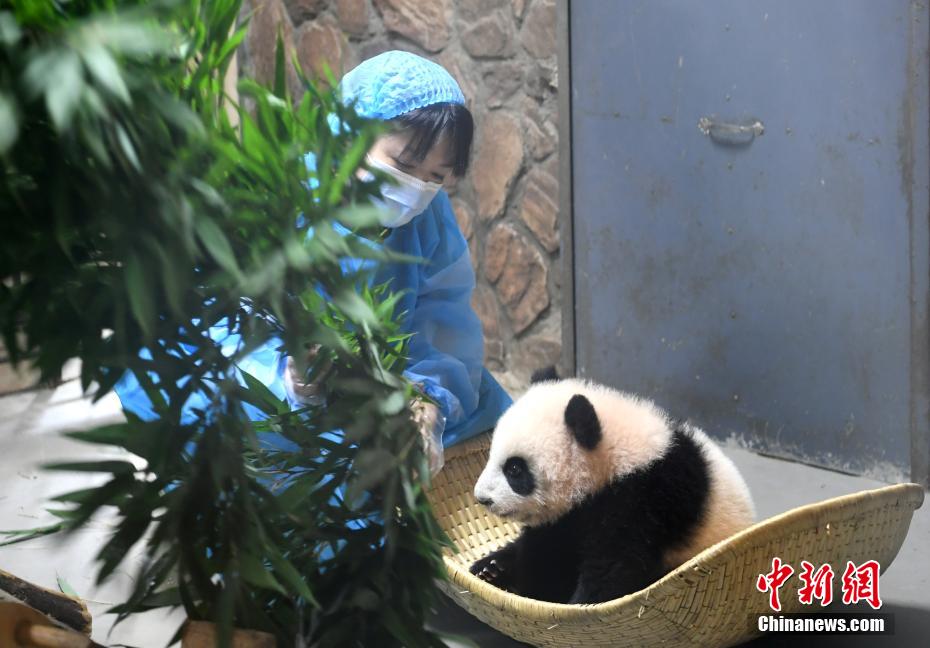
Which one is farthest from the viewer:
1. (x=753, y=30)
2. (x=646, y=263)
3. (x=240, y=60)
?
(x=240, y=60)

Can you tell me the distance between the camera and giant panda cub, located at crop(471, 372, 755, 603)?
1.45m

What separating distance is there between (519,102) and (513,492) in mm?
1565

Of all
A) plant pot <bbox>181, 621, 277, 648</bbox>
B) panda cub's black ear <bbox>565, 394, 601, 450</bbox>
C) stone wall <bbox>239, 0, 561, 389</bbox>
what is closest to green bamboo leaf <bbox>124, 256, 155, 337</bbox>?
plant pot <bbox>181, 621, 277, 648</bbox>

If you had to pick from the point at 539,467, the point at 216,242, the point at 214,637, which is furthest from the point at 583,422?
the point at 216,242

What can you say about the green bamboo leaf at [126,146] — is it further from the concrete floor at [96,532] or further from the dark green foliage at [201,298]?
the concrete floor at [96,532]

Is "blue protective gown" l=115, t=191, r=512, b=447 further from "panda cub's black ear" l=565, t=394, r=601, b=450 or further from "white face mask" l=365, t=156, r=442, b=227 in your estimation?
"panda cub's black ear" l=565, t=394, r=601, b=450

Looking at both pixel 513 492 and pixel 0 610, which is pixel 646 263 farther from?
pixel 0 610

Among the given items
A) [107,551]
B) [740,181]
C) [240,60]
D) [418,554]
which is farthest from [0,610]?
[240,60]

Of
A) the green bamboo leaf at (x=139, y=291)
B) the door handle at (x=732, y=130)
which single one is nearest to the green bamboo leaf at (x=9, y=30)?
the green bamboo leaf at (x=139, y=291)

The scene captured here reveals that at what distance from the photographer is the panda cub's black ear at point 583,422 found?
56.6 inches

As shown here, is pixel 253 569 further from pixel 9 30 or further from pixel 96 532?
pixel 96 532

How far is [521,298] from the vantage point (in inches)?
116

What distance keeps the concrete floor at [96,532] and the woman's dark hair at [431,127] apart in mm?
546

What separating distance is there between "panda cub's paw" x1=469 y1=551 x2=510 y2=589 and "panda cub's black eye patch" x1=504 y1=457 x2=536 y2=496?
208 mm
